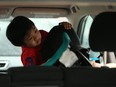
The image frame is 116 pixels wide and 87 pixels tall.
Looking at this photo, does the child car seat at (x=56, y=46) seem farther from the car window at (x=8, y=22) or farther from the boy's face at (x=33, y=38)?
the car window at (x=8, y=22)

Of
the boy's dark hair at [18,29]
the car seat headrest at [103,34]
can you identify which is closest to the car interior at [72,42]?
the car seat headrest at [103,34]

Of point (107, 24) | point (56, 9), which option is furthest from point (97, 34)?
point (56, 9)

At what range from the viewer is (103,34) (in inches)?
146

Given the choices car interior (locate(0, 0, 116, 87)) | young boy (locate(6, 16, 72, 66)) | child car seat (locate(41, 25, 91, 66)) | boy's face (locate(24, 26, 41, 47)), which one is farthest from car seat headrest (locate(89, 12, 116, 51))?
boy's face (locate(24, 26, 41, 47))

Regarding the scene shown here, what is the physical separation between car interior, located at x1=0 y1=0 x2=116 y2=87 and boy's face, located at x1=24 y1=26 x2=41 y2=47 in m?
0.25

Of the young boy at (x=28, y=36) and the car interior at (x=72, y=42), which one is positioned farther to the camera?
the young boy at (x=28, y=36)

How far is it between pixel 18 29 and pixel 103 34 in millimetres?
732

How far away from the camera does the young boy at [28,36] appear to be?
13.0 ft

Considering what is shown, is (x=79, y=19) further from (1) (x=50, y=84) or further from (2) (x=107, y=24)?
(1) (x=50, y=84)

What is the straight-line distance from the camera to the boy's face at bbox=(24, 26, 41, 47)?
404cm

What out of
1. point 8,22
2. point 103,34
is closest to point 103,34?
point 103,34

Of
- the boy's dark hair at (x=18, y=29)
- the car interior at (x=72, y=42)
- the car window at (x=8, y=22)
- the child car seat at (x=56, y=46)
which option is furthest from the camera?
the car window at (x=8, y=22)

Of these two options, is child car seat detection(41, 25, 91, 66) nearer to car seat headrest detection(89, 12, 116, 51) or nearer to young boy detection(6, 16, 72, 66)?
young boy detection(6, 16, 72, 66)

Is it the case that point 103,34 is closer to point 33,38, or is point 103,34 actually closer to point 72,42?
point 72,42
